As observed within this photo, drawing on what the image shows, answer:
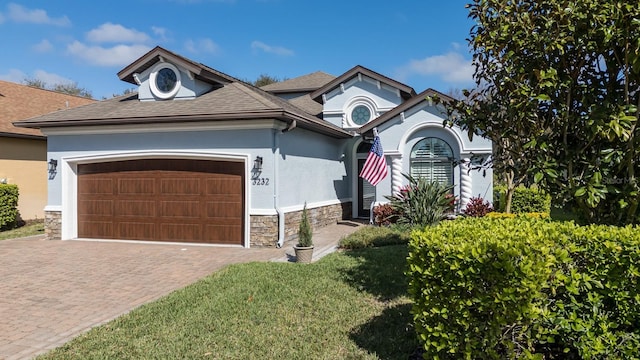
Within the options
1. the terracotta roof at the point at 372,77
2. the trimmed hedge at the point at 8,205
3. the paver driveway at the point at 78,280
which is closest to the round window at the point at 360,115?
the terracotta roof at the point at 372,77

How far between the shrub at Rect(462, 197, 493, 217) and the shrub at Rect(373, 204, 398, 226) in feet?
7.33

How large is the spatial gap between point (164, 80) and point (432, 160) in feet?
30.5

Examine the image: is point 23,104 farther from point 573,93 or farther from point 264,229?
point 573,93

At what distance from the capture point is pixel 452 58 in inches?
1529

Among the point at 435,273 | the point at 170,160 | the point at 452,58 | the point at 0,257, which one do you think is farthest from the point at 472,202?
the point at 452,58

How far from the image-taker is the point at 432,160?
1445 centimetres

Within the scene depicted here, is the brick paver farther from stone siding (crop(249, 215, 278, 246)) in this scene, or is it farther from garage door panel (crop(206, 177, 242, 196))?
garage door panel (crop(206, 177, 242, 196))

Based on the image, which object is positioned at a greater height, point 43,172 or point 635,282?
point 43,172

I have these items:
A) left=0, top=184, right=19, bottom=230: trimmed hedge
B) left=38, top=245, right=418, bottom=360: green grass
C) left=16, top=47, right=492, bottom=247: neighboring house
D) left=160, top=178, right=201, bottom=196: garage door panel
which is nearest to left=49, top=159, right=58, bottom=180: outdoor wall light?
left=16, top=47, right=492, bottom=247: neighboring house

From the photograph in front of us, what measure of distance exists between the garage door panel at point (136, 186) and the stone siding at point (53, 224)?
7.13ft

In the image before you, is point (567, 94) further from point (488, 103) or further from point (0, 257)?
point (0, 257)

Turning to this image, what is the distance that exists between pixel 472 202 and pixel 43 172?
1722 cm

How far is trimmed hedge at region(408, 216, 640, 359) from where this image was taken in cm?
346

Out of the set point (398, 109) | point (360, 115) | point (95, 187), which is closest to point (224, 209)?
point (95, 187)
